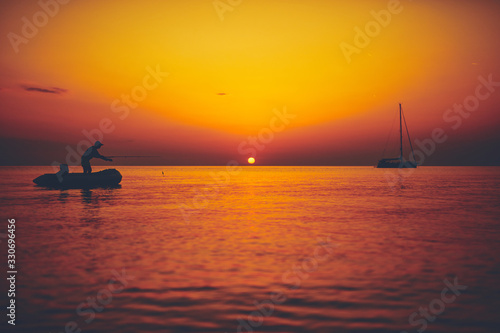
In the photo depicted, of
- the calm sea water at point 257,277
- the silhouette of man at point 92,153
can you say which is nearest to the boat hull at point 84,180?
the silhouette of man at point 92,153

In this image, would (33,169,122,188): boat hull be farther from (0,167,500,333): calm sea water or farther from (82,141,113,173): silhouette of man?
(0,167,500,333): calm sea water

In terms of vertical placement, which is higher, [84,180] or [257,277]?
[84,180]

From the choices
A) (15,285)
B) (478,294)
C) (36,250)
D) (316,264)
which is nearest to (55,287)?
(15,285)

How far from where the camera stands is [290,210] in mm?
28469

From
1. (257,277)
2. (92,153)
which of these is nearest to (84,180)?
(92,153)

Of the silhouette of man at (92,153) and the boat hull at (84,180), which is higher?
the silhouette of man at (92,153)

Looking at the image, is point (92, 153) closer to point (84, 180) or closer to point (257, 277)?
point (84, 180)

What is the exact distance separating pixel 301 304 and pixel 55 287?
19.4ft

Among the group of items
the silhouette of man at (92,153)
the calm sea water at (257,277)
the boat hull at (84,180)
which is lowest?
the calm sea water at (257,277)

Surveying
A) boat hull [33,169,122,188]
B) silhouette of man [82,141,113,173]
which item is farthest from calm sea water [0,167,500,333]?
boat hull [33,169,122,188]

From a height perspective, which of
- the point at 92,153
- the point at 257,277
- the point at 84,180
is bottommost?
the point at 257,277

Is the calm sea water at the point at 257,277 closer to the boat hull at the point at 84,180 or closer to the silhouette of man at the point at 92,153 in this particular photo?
the silhouette of man at the point at 92,153

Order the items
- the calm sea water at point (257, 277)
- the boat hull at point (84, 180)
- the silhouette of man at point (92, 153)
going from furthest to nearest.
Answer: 1. the boat hull at point (84, 180)
2. the silhouette of man at point (92, 153)
3. the calm sea water at point (257, 277)

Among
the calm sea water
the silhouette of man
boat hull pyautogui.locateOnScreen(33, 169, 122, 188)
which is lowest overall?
the calm sea water
